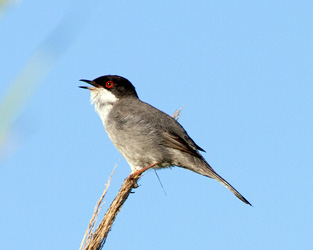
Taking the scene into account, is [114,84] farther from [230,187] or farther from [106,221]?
[106,221]

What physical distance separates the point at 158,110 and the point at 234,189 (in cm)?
176

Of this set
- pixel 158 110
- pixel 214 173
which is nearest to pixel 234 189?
pixel 214 173

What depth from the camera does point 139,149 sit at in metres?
7.15

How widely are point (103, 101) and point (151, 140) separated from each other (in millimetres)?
1211

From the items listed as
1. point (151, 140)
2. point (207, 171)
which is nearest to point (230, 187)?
point (207, 171)

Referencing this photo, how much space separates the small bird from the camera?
280 inches

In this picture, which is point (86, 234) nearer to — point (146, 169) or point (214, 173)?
point (146, 169)

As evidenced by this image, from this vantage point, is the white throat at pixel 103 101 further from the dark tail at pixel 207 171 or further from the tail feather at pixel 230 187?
the tail feather at pixel 230 187

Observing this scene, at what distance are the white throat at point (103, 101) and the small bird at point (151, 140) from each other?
1.3 inches

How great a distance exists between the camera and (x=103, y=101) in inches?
308

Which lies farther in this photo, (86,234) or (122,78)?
(122,78)

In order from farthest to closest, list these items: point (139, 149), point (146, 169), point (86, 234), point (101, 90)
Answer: point (101, 90) < point (139, 149) < point (146, 169) < point (86, 234)

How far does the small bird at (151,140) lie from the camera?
7.10m

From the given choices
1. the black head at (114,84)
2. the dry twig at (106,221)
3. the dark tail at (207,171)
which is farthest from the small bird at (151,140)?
the dry twig at (106,221)
